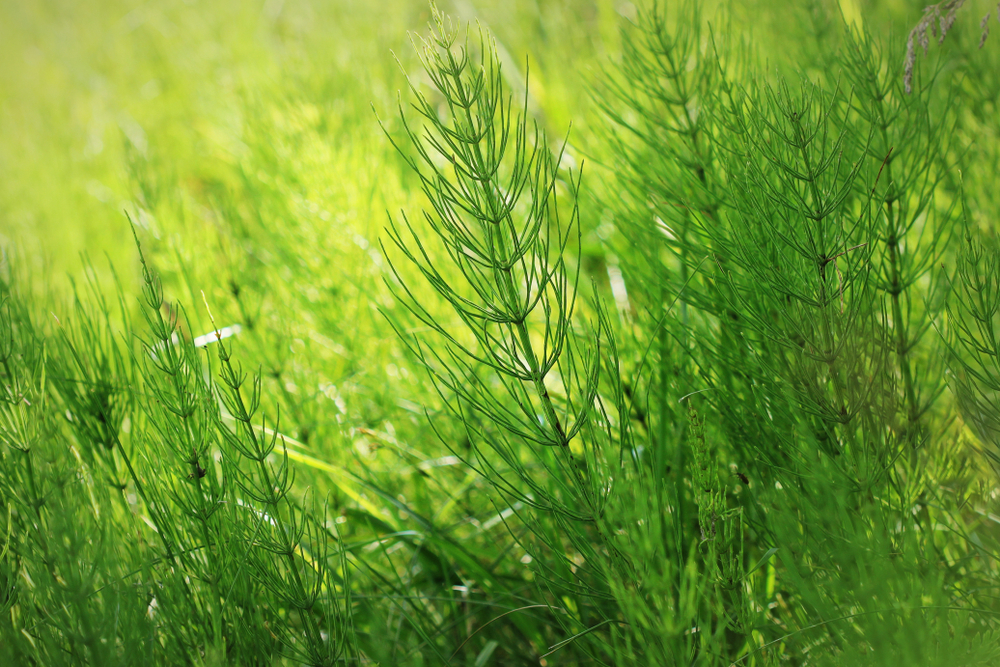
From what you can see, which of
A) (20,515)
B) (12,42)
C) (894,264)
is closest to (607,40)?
(894,264)

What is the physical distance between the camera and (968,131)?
1.11 m

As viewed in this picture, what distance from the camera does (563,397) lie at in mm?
1018

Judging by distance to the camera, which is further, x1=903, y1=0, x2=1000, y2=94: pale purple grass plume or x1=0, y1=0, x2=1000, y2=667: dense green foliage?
x1=903, y1=0, x2=1000, y2=94: pale purple grass plume

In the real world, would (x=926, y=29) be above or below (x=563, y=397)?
above

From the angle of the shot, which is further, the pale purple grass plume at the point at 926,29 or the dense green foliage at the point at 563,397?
the pale purple grass plume at the point at 926,29

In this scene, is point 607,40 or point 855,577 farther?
point 607,40

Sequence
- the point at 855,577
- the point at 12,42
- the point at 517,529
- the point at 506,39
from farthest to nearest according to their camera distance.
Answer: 1. the point at 12,42
2. the point at 506,39
3. the point at 517,529
4. the point at 855,577

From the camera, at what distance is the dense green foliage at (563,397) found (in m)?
0.57

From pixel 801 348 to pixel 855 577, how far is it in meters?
0.22

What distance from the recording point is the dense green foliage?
57 centimetres

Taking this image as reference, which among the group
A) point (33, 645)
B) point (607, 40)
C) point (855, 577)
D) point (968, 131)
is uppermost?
point (607, 40)

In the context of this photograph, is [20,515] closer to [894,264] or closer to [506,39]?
[894,264]

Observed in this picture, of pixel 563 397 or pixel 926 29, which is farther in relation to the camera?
pixel 563 397

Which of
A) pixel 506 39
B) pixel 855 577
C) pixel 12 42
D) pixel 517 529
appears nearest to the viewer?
pixel 855 577
